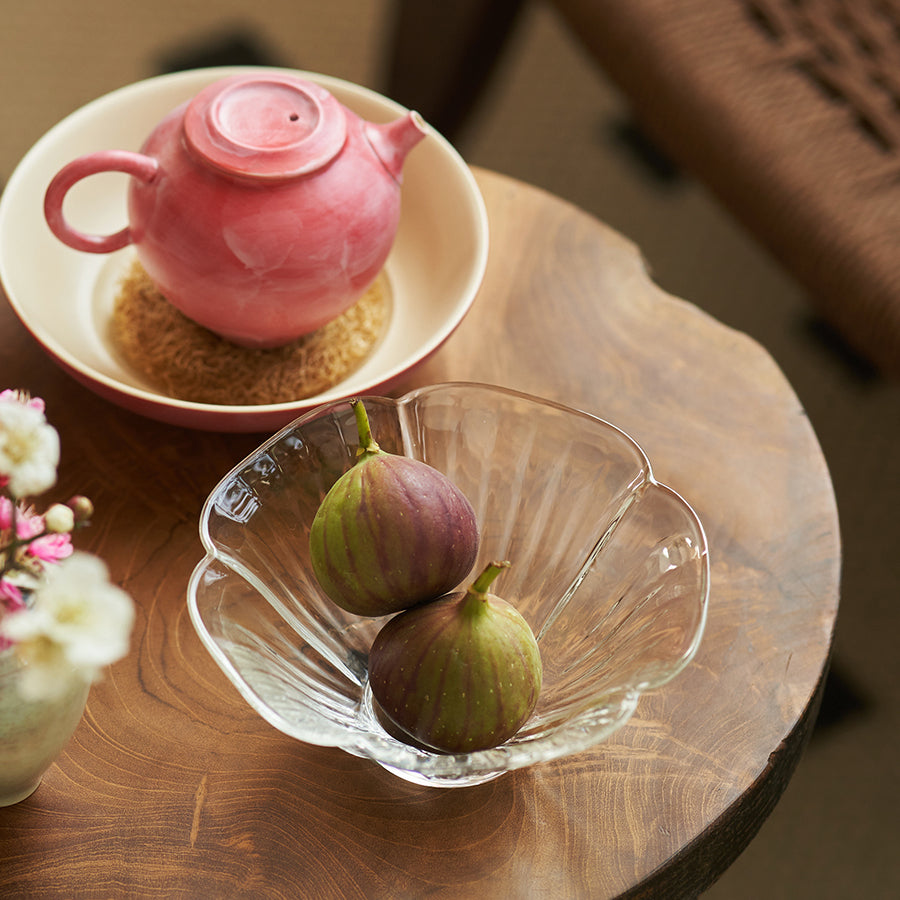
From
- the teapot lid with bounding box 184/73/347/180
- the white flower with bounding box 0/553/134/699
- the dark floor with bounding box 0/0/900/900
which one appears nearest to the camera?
the white flower with bounding box 0/553/134/699

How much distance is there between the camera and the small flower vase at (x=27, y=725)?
0.32m

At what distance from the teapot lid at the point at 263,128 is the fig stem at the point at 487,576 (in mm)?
226

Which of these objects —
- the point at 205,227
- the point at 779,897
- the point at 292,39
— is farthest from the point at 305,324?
the point at 292,39

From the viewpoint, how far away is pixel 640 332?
60 centimetres

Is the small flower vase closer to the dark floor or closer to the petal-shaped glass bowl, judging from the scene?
the petal-shaped glass bowl

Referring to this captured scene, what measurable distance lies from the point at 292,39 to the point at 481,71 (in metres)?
0.38

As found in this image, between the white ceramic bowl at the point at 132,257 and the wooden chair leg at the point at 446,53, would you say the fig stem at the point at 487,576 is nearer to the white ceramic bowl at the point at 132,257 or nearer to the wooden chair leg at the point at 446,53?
the white ceramic bowl at the point at 132,257

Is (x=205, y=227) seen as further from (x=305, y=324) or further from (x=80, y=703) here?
(x=80, y=703)

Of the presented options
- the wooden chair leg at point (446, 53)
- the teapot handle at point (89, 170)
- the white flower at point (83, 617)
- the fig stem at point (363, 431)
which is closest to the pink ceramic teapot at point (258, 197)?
the teapot handle at point (89, 170)

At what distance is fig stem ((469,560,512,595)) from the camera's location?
343mm

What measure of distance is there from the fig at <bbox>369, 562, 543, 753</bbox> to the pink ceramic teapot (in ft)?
0.67

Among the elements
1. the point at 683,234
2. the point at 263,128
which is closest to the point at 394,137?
the point at 263,128

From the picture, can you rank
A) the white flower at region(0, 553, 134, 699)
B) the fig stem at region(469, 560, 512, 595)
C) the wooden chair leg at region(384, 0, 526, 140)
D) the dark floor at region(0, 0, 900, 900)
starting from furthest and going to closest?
the wooden chair leg at region(384, 0, 526, 140) → the dark floor at region(0, 0, 900, 900) → the fig stem at region(469, 560, 512, 595) → the white flower at region(0, 553, 134, 699)

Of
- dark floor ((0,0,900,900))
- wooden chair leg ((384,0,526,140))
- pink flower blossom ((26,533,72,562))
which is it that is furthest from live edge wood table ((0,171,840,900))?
wooden chair leg ((384,0,526,140))
